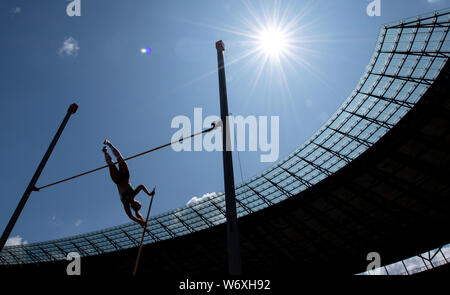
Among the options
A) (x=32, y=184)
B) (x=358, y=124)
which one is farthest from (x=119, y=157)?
(x=358, y=124)

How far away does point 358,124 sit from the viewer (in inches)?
820

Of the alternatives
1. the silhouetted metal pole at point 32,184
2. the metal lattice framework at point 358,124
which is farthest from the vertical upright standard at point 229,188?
the metal lattice framework at point 358,124

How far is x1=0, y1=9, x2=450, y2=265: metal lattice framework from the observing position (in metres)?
17.1

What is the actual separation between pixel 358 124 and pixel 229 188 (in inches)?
756

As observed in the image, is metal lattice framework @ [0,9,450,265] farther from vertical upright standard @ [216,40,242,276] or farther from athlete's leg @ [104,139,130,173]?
athlete's leg @ [104,139,130,173]

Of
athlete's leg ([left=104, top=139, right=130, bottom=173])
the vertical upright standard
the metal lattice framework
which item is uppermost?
the metal lattice framework

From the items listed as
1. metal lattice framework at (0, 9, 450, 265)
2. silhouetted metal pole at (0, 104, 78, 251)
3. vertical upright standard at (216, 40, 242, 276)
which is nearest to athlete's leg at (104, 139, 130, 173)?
silhouetted metal pole at (0, 104, 78, 251)

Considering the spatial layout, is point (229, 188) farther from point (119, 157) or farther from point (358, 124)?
point (358, 124)

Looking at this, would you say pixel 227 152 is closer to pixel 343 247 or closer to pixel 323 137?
pixel 323 137

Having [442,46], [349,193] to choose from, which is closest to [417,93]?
[442,46]

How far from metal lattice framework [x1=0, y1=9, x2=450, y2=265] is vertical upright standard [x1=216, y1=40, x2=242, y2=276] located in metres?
16.5

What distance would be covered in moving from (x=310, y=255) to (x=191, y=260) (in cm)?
1318
